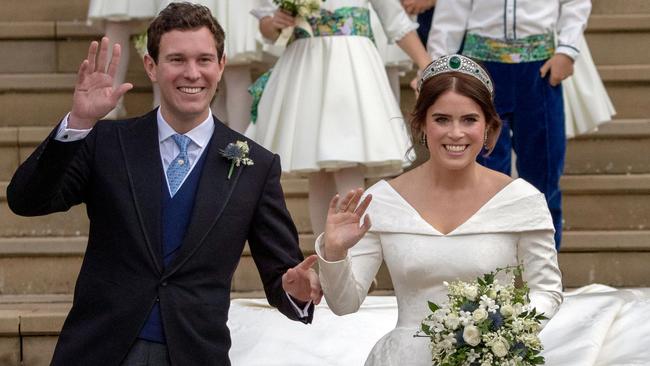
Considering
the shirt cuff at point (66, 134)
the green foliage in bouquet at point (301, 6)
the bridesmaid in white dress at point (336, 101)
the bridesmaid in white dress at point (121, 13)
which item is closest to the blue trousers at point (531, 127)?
the bridesmaid in white dress at point (336, 101)

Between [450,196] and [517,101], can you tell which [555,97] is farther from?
[450,196]

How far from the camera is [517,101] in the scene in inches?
298

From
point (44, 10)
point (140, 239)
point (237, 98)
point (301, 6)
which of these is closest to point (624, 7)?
point (237, 98)

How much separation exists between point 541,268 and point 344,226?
65 centimetres

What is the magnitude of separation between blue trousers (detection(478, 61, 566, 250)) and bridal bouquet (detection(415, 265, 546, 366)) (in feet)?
10.2

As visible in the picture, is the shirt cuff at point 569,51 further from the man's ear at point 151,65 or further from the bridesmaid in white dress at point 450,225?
the man's ear at point 151,65

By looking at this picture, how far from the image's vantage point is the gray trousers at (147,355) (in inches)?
175

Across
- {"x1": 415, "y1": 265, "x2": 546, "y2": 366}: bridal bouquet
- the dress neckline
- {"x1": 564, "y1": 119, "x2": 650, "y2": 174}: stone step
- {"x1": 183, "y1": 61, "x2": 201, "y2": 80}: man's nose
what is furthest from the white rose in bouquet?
{"x1": 564, "y1": 119, "x2": 650, "y2": 174}: stone step

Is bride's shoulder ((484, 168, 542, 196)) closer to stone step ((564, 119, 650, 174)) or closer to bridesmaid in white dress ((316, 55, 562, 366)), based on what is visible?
bridesmaid in white dress ((316, 55, 562, 366))

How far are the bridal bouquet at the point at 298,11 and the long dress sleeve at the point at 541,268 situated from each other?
2.97 meters

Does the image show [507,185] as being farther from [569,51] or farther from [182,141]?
[569,51]

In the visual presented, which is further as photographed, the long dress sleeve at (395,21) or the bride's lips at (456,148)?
the long dress sleeve at (395,21)

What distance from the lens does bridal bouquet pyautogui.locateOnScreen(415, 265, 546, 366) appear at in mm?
4285

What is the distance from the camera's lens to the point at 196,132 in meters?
4.64
